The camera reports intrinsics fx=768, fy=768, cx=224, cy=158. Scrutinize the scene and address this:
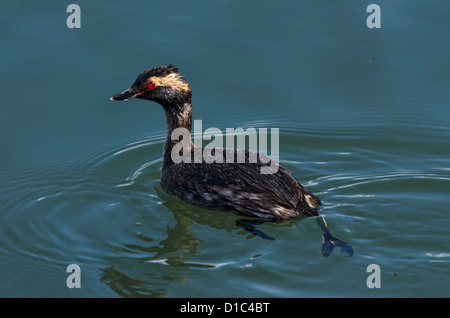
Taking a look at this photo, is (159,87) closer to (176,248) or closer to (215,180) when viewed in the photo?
(215,180)

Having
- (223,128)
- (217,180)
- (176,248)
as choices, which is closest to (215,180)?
(217,180)

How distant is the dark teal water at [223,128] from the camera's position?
330 inches

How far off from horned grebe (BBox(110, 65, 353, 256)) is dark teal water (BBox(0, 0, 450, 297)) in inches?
7.1

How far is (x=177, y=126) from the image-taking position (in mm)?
10516

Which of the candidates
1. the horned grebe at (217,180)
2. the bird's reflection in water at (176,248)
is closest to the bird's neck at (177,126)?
the horned grebe at (217,180)

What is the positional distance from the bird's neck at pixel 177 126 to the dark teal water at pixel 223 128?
18.0 inches

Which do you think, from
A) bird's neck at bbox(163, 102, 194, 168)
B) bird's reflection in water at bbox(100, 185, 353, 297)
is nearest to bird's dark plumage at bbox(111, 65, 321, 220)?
bird's neck at bbox(163, 102, 194, 168)

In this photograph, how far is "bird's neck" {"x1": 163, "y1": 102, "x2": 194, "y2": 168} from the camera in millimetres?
10469

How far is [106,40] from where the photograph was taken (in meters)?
12.9

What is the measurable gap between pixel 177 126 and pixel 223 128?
1281mm

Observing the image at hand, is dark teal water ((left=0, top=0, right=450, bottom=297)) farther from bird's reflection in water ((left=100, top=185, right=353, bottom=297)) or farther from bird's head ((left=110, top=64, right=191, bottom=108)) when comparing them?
bird's head ((left=110, top=64, right=191, bottom=108))

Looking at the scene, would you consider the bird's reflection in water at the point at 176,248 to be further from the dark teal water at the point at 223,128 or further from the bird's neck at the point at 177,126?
the bird's neck at the point at 177,126

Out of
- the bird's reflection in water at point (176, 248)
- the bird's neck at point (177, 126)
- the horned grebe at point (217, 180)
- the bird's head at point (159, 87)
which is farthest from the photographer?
the bird's neck at point (177, 126)
